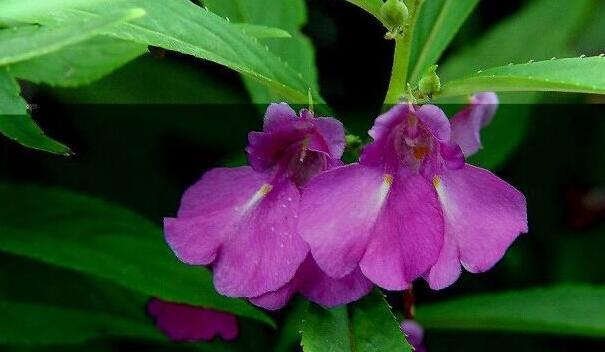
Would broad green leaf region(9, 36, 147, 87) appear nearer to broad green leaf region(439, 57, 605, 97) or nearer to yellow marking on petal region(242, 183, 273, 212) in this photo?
yellow marking on petal region(242, 183, 273, 212)

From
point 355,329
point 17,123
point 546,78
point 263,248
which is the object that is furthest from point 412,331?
point 17,123

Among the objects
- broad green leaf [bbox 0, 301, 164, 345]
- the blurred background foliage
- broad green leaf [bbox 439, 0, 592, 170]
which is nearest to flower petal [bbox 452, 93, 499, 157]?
the blurred background foliage

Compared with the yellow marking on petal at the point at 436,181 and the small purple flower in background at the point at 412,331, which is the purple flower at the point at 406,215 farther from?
the small purple flower in background at the point at 412,331

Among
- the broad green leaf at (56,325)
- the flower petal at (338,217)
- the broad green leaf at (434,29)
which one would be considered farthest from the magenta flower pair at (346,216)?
the broad green leaf at (56,325)

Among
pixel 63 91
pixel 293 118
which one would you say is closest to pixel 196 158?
pixel 63 91

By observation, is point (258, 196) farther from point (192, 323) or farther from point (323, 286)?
point (192, 323)
